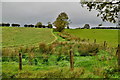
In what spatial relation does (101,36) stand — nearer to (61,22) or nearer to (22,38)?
(61,22)

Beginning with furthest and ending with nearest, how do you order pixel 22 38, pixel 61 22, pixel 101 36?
1. pixel 61 22
2. pixel 101 36
3. pixel 22 38

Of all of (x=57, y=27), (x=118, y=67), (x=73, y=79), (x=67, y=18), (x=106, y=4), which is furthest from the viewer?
(x=67, y=18)

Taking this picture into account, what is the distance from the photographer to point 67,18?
82250 millimetres

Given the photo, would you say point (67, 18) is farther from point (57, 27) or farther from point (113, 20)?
point (113, 20)

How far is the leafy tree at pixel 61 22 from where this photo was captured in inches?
2913

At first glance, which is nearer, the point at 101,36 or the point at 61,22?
the point at 101,36

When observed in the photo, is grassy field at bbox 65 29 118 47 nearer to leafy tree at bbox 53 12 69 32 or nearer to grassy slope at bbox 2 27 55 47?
leafy tree at bbox 53 12 69 32

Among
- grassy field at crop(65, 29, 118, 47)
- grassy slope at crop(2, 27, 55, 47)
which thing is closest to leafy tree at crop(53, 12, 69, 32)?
grassy field at crop(65, 29, 118, 47)

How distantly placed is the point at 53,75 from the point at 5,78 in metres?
2.70

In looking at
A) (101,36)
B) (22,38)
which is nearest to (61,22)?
(101,36)

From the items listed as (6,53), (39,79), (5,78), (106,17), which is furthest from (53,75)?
(6,53)

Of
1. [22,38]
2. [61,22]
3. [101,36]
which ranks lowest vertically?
[22,38]

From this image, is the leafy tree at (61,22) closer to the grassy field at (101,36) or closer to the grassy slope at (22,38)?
the grassy field at (101,36)

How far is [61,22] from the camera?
77.4 meters
